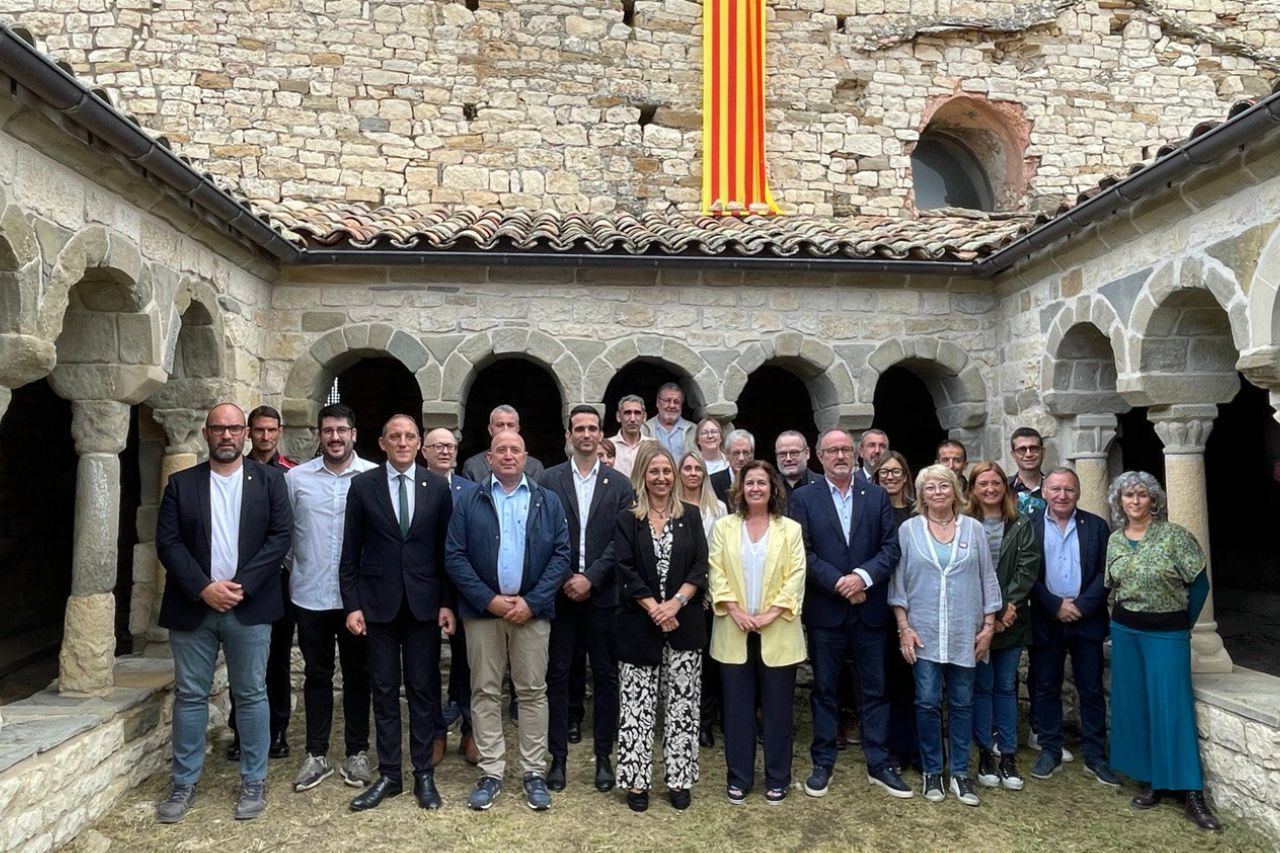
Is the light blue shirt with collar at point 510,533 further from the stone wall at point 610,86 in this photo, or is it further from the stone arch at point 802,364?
the stone wall at point 610,86

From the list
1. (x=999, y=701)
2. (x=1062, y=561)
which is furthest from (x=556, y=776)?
(x=1062, y=561)

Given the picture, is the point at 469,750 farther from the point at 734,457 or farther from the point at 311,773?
the point at 734,457

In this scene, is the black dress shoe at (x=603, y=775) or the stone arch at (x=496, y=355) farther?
the stone arch at (x=496, y=355)

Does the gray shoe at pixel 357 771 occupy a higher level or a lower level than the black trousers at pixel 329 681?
lower

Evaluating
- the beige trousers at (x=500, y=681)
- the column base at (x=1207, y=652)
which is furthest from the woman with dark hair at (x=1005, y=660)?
the beige trousers at (x=500, y=681)

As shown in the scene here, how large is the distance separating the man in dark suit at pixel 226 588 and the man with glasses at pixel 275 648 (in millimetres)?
469

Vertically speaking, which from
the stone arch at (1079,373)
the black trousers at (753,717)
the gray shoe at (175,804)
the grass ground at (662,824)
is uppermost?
the stone arch at (1079,373)

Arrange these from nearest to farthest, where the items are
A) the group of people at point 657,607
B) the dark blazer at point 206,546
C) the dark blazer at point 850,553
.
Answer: the dark blazer at point 206,546, the group of people at point 657,607, the dark blazer at point 850,553

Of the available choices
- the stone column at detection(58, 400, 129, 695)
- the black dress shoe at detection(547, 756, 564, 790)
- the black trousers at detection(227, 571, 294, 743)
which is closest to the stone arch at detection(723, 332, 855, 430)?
the black dress shoe at detection(547, 756, 564, 790)

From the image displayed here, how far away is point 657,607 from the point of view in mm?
4020

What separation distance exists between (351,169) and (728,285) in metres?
4.04

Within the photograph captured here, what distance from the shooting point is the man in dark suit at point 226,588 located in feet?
13.1

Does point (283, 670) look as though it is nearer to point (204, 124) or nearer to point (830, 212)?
point (204, 124)

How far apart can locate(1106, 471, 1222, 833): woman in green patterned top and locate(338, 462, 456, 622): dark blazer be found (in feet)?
10.4
